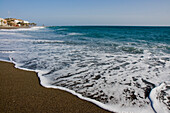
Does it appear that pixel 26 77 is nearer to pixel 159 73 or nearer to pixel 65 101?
pixel 65 101

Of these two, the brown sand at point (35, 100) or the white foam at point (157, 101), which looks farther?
the white foam at point (157, 101)

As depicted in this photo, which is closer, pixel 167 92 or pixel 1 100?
pixel 1 100

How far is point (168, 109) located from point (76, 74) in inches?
104

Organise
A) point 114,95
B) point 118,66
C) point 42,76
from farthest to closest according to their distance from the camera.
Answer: point 118,66, point 42,76, point 114,95

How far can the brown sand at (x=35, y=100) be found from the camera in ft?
7.73

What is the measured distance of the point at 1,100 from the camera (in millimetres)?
2566

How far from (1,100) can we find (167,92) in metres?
3.75

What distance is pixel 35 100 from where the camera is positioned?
103 inches

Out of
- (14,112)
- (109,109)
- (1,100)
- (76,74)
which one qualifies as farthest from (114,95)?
(1,100)

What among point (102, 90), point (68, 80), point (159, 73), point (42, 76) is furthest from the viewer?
point (159, 73)

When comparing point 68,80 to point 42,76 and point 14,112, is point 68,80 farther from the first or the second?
point 14,112

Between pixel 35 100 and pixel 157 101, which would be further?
pixel 157 101

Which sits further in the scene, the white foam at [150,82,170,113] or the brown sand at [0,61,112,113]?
the white foam at [150,82,170,113]

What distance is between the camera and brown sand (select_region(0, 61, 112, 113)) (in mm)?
2357
